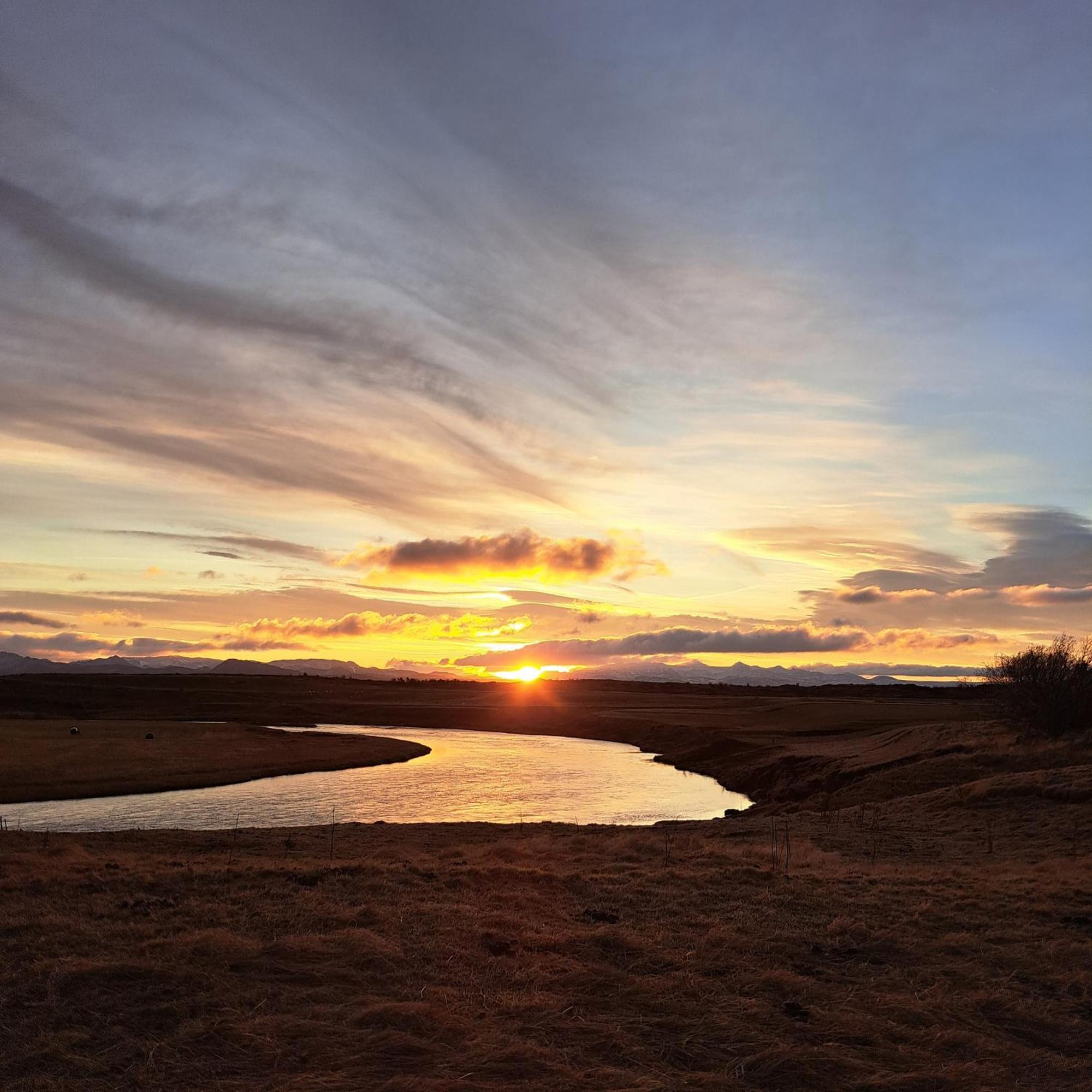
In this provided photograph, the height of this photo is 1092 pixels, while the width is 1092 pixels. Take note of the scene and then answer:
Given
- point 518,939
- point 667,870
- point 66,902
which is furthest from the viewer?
point 667,870

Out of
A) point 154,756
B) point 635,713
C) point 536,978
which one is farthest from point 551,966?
point 635,713

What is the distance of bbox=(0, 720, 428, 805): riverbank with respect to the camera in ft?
150

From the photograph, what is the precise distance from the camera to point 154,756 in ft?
→ 184

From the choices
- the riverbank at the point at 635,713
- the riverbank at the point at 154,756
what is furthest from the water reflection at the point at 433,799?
the riverbank at the point at 635,713

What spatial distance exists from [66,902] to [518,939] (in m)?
7.67

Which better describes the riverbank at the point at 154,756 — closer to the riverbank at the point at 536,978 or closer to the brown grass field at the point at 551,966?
the brown grass field at the point at 551,966

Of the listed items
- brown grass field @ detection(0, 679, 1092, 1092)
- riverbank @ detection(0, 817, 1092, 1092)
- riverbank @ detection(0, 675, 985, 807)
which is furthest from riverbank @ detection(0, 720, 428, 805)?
riverbank @ detection(0, 817, 1092, 1092)

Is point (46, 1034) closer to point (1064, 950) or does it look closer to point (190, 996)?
point (190, 996)

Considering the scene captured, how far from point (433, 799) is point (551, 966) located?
37347 millimetres

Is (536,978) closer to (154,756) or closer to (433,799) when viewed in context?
→ (433,799)

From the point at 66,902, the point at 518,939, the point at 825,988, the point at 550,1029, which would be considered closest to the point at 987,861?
the point at 825,988

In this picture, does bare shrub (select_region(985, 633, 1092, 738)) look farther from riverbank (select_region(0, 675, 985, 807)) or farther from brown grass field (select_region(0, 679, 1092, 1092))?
brown grass field (select_region(0, 679, 1092, 1092))

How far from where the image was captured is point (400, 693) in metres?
173

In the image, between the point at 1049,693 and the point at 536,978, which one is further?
the point at 1049,693
